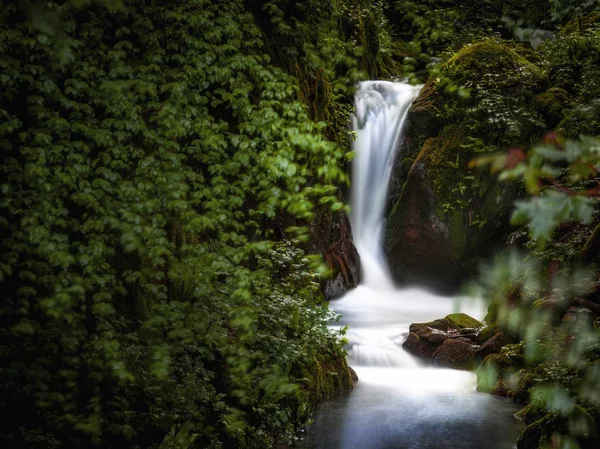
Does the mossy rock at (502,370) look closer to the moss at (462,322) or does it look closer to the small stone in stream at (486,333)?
the small stone in stream at (486,333)

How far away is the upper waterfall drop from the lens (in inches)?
473

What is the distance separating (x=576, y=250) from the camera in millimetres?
6559

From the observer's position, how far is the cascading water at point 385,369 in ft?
17.9

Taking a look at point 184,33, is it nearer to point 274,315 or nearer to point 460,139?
point 274,315

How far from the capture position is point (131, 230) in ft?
11.3

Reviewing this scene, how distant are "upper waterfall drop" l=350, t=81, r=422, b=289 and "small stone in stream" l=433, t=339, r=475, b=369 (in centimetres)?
408

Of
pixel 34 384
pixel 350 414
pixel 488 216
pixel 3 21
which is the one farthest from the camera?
pixel 488 216

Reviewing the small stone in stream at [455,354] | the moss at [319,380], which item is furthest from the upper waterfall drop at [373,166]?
the moss at [319,380]

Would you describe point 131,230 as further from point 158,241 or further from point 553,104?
point 553,104

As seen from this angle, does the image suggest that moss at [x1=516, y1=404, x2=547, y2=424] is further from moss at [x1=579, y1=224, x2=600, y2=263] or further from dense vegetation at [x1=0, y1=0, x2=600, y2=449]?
moss at [x1=579, y1=224, x2=600, y2=263]

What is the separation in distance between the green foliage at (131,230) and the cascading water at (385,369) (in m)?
1.41

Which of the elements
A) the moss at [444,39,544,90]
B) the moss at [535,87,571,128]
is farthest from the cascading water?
the moss at [535,87,571,128]

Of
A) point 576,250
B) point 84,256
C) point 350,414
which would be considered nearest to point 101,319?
point 84,256

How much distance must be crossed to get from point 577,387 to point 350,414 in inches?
96.7
